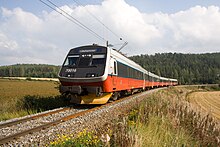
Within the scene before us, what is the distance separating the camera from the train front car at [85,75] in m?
10.6

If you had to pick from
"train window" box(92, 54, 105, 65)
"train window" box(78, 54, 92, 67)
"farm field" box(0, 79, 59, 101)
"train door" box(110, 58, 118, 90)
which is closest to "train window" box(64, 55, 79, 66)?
"train window" box(78, 54, 92, 67)

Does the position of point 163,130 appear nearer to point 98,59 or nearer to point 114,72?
point 98,59

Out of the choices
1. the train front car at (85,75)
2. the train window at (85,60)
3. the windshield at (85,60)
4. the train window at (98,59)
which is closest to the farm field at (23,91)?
the windshield at (85,60)

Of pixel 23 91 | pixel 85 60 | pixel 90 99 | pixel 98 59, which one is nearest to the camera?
pixel 90 99

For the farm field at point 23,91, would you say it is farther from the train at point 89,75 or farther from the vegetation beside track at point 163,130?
the vegetation beside track at point 163,130

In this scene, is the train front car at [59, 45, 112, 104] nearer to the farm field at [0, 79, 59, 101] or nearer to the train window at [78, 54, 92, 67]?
the train window at [78, 54, 92, 67]

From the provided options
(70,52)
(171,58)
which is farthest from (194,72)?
(70,52)

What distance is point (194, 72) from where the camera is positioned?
429ft

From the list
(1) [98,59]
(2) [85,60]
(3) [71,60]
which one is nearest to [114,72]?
(1) [98,59]

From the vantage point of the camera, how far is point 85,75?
11.0 metres

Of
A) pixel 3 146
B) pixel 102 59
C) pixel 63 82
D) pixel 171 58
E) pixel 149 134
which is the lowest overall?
pixel 3 146

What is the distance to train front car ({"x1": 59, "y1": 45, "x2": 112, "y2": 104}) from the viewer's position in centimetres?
1065

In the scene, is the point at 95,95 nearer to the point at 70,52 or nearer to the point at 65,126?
the point at 70,52

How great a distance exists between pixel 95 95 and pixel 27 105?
3603 millimetres
